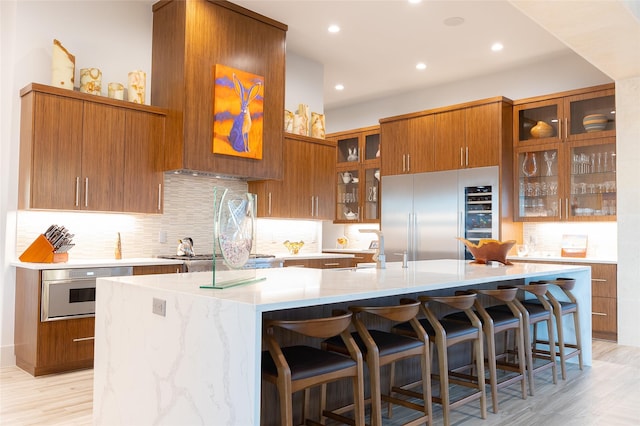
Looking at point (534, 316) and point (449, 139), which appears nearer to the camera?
point (534, 316)

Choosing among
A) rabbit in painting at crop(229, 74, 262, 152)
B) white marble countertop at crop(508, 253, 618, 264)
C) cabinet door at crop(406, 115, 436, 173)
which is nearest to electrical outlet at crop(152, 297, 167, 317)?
rabbit in painting at crop(229, 74, 262, 152)

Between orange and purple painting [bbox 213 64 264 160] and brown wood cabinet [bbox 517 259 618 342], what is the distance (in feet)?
12.5

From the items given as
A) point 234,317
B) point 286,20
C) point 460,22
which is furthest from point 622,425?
point 286,20

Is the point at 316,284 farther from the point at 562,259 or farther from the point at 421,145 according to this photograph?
the point at 421,145

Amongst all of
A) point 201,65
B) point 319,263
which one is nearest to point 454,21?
point 201,65

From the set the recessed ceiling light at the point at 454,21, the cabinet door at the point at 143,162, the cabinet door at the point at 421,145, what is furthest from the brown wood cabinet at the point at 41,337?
the cabinet door at the point at 421,145

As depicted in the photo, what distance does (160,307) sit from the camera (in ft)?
7.57

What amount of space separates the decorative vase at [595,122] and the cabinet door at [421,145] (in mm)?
1843

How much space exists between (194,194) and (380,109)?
388 centimetres

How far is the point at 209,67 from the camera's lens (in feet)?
15.9

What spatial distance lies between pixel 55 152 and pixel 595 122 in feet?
18.1

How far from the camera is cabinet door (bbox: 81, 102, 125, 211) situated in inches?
170

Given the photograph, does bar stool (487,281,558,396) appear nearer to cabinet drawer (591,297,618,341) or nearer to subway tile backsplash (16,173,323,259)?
cabinet drawer (591,297,618,341)

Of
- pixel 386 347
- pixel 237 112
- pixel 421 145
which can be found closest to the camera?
pixel 386 347
